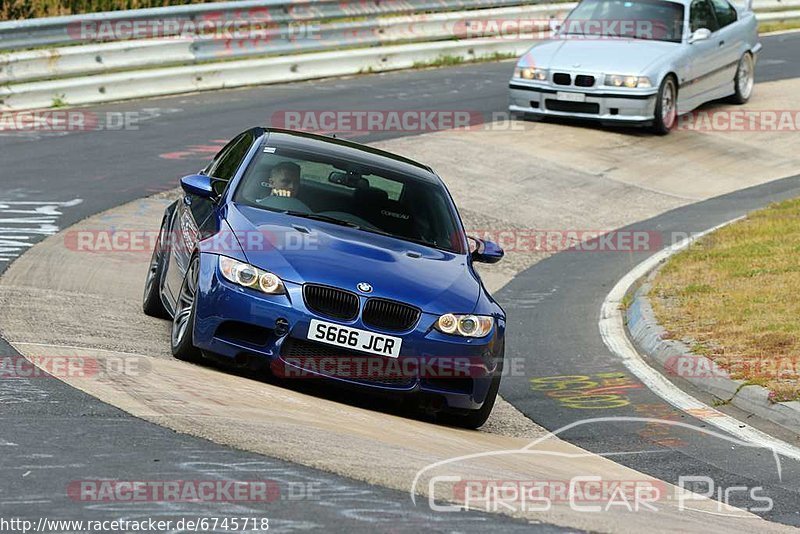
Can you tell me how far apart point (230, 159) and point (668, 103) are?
35.2 ft

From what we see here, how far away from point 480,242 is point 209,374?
243 cm

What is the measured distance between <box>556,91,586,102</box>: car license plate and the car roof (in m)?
9.10

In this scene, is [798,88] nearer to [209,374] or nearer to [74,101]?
[74,101]

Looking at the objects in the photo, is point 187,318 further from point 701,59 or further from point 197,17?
point 197,17

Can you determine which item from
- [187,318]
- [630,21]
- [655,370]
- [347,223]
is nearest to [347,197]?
[347,223]

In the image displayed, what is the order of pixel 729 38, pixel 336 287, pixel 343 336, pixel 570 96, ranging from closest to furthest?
pixel 343 336 → pixel 336 287 → pixel 570 96 → pixel 729 38

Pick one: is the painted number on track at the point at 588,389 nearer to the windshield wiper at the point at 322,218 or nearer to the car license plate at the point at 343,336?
the windshield wiper at the point at 322,218

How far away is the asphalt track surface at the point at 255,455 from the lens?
580cm

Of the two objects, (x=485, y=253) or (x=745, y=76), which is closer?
(x=485, y=253)

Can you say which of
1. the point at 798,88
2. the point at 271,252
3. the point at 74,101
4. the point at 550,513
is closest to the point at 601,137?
the point at 798,88

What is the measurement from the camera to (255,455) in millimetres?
6438

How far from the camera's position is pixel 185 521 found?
213 inches

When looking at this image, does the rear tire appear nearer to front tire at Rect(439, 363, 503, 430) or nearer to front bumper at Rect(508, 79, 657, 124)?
front tire at Rect(439, 363, 503, 430)

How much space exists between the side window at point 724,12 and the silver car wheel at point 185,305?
1425cm
